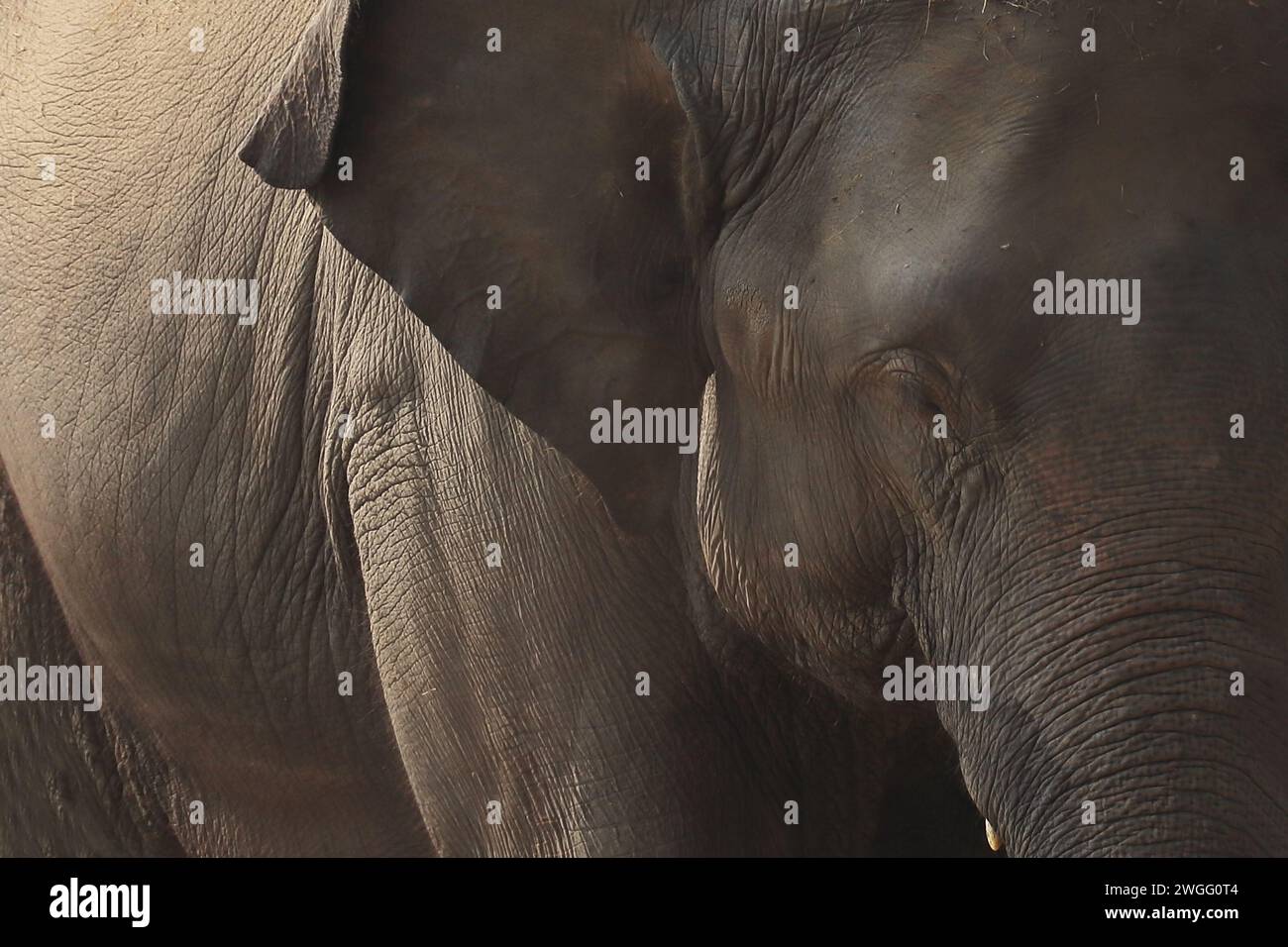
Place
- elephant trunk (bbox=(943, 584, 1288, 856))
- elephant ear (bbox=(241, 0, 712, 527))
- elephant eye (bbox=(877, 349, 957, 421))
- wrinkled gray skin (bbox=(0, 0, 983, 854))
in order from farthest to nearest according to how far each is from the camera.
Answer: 1. wrinkled gray skin (bbox=(0, 0, 983, 854))
2. elephant ear (bbox=(241, 0, 712, 527))
3. elephant eye (bbox=(877, 349, 957, 421))
4. elephant trunk (bbox=(943, 584, 1288, 856))

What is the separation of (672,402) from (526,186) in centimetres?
34

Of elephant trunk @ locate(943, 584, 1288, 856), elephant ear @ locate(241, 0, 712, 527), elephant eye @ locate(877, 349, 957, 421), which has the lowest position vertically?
elephant trunk @ locate(943, 584, 1288, 856)

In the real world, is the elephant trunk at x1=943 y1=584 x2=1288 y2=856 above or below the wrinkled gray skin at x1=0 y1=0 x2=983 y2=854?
below

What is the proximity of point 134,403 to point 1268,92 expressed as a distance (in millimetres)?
2095

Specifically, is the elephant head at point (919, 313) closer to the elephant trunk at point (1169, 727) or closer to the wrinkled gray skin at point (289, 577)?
the elephant trunk at point (1169, 727)

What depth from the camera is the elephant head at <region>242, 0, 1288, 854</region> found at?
240 centimetres

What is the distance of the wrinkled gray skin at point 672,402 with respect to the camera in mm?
2424

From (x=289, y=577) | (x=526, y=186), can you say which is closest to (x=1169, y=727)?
(x=526, y=186)

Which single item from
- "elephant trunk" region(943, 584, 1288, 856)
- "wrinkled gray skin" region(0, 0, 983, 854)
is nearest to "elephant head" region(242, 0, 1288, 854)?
"elephant trunk" region(943, 584, 1288, 856)

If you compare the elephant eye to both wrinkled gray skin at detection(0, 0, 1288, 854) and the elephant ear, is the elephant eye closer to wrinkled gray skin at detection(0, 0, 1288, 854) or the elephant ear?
wrinkled gray skin at detection(0, 0, 1288, 854)

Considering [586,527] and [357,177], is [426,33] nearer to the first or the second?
[357,177]

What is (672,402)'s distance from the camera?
2965mm

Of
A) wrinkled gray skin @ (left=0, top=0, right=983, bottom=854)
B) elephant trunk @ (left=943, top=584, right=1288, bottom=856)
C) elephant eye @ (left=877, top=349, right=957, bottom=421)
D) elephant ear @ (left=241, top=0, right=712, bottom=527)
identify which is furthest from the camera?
wrinkled gray skin @ (left=0, top=0, right=983, bottom=854)

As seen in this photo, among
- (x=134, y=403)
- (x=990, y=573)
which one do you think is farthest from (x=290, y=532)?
(x=990, y=573)
